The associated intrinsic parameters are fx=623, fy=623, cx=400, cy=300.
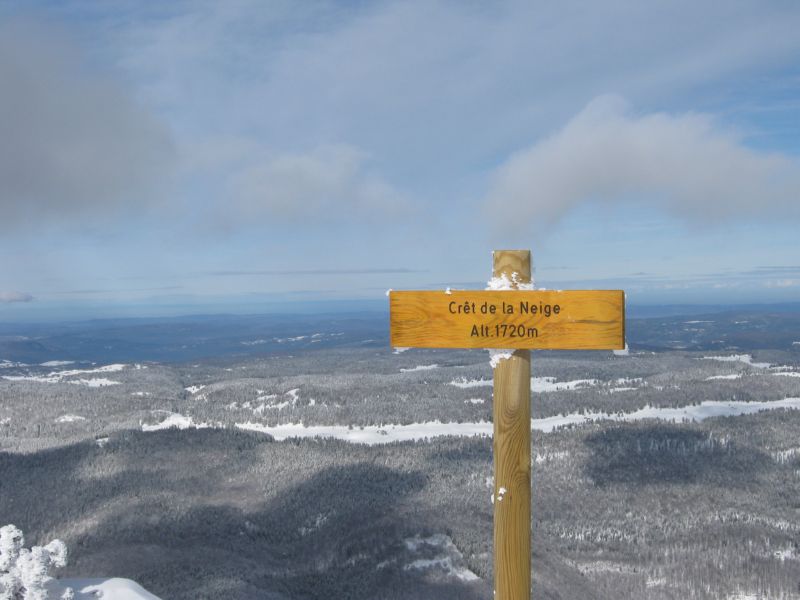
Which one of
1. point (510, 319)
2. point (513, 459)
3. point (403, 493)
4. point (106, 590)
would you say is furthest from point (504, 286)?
point (403, 493)

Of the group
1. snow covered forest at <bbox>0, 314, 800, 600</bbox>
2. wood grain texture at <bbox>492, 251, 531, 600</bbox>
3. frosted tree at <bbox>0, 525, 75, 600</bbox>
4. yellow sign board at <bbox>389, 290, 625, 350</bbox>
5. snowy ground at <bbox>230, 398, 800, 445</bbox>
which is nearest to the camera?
yellow sign board at <bbox>389, 290, 625, 350</bbox>

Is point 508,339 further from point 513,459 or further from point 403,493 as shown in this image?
point 403,493

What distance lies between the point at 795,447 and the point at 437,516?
145 ft

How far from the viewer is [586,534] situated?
100 feet

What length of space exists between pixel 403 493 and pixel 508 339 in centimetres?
3522

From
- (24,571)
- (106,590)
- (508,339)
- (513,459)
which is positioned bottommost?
(106,590)

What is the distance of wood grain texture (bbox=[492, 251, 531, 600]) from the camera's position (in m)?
7.50

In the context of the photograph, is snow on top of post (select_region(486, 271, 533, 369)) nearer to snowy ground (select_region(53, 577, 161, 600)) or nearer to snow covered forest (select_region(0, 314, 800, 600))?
snowy ground (select_region(53, 577, 161, 600))

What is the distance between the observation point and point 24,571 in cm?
984

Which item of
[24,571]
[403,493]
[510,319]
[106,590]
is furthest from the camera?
[403,493]

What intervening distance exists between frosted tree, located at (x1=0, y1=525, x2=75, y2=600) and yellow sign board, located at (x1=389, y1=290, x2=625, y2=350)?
6.98 m

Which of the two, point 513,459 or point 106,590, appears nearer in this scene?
point 513,459

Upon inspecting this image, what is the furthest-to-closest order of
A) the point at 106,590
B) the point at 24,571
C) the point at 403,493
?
the point at 403,493 → the point at 106,590 → the point at 24,571

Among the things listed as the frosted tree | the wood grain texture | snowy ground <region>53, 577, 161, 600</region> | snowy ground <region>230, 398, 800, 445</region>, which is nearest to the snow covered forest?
snowy ground <region>230, 398, 800, 445</region>
